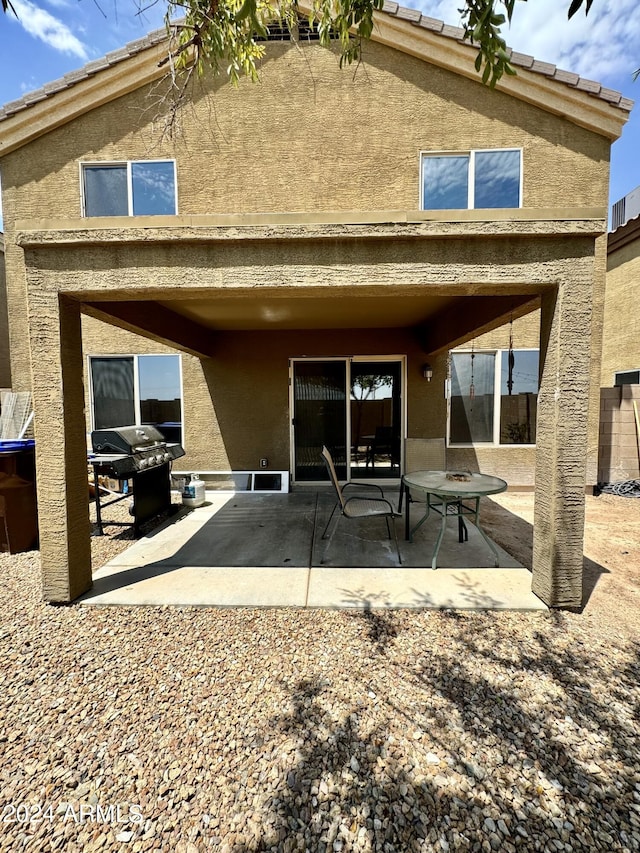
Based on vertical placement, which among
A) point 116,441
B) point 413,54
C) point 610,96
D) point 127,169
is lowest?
point 116,441

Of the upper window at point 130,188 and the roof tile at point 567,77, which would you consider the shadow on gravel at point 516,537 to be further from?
the upper window at point 130,188

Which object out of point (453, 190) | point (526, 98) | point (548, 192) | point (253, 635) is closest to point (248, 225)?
point (253, 635)

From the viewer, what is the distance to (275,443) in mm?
6754

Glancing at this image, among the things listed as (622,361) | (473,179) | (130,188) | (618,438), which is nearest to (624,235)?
(622,361)

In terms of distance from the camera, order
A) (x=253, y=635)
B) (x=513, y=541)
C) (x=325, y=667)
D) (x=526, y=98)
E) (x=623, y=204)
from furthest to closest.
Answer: (x=623, y=204) < (x=526, y=98) < (x=513, y=541) < (x=253, y=635) < (x=325, y=667)

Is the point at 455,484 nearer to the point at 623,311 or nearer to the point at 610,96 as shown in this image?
the point at 610,96

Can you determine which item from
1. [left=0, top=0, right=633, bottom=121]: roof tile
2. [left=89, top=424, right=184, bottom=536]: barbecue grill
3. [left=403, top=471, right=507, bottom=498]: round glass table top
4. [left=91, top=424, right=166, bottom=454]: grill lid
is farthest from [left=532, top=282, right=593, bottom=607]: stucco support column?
[left=0, top=0, right=633, bottom=121]: roof tile

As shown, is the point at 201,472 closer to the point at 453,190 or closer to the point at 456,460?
the point at 456,460

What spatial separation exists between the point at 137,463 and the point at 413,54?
7509 millimetres

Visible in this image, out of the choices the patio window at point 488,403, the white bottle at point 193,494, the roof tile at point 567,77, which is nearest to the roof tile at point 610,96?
the roof tile at point 567,77

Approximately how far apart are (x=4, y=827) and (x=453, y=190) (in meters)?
7.87

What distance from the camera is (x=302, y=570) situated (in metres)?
3.49

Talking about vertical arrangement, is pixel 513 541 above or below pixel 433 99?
below

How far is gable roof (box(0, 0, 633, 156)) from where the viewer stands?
5.65m
